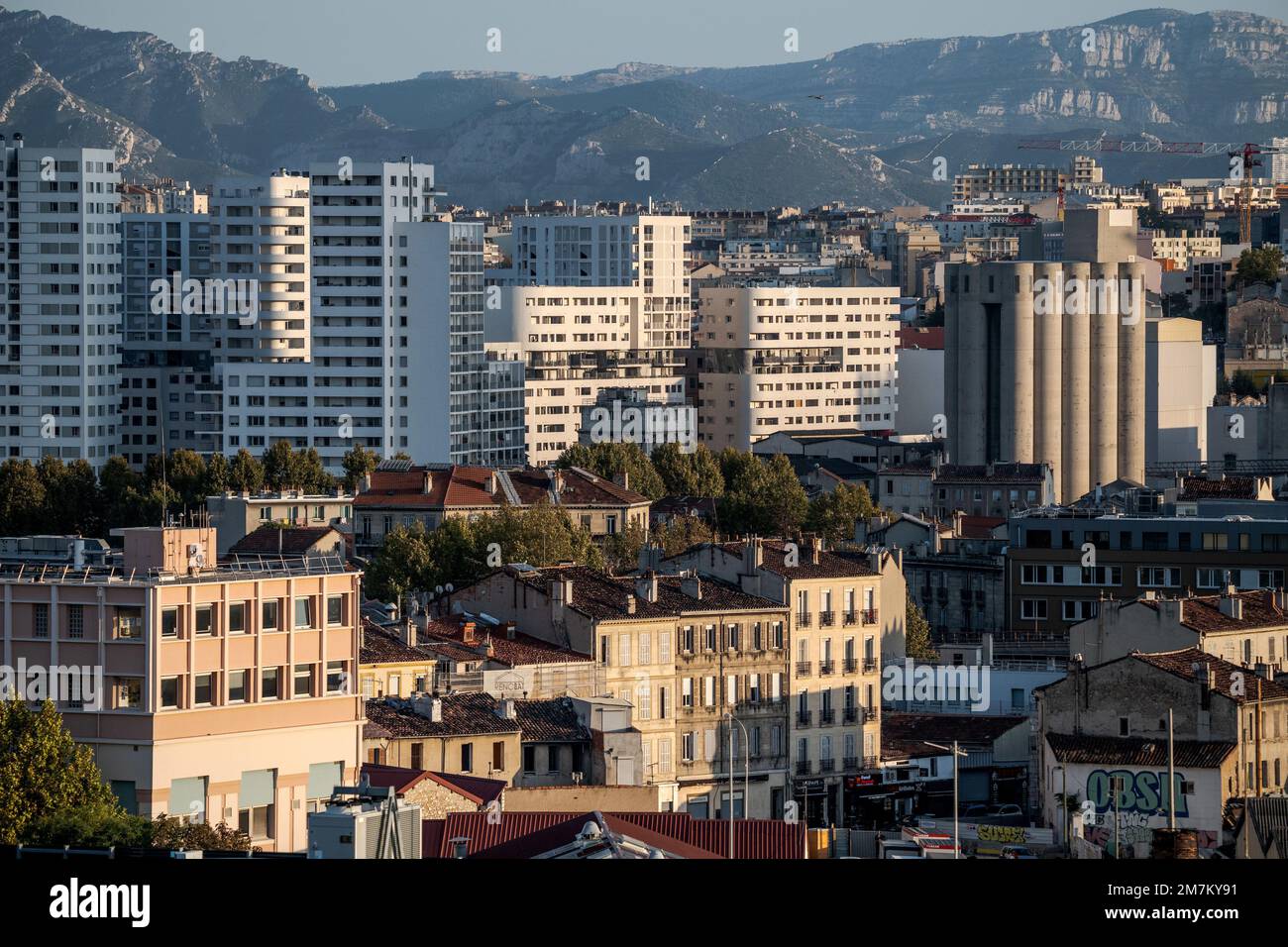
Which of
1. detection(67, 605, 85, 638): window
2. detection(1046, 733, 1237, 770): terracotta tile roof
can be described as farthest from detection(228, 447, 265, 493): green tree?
detection(67, 605, 85, 638): window

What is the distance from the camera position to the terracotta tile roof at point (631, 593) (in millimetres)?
51219

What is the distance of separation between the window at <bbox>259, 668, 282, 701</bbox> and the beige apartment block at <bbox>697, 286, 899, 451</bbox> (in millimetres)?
141066

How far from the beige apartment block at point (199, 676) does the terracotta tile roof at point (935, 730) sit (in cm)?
1792

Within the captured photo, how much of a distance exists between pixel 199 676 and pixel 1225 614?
25.5 metres

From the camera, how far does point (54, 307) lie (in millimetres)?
144750

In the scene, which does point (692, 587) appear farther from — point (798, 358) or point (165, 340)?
point (798, 358)

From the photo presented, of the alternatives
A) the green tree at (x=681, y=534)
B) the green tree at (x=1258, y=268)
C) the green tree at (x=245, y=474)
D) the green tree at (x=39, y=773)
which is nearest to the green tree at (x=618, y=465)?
the green tree at (x=245, y=474)

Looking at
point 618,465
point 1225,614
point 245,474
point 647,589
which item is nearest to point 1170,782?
point 647,589

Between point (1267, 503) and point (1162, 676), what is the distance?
32834mm

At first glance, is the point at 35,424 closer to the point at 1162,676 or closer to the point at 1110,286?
the point at 1110,286

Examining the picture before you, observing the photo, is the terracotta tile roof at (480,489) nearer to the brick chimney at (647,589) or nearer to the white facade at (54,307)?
the brick chimney at (647,589)

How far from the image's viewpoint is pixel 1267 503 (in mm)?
76625
